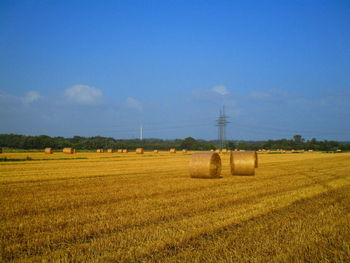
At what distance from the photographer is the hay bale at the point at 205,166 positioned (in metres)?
16.4

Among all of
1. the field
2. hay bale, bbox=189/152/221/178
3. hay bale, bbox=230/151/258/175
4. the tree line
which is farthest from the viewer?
the tree line

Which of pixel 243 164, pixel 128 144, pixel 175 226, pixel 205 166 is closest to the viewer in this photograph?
pixel 175 226

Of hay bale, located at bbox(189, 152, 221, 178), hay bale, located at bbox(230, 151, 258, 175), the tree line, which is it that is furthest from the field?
the tree line

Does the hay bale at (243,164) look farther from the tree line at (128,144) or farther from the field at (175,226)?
the tree line at (128,144)

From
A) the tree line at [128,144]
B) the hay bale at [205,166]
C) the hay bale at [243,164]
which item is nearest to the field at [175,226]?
the hay bale at [205,166]

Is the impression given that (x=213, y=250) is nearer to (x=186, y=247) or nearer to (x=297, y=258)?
(x=186, y=247)

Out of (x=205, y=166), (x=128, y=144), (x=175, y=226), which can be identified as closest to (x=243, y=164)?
(x=205, y=166)

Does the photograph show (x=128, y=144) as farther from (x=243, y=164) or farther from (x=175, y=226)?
(x=175, y=226)

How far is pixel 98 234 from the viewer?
20.0ft

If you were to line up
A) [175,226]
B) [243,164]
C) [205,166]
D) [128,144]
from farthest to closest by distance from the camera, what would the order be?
[128,144] < [243,164] < [205,166] < [175,226]

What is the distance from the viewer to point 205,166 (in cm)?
1636

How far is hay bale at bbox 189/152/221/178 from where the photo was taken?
16.4m

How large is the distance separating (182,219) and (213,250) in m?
2.06

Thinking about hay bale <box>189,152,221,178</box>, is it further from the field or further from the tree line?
the tree line
